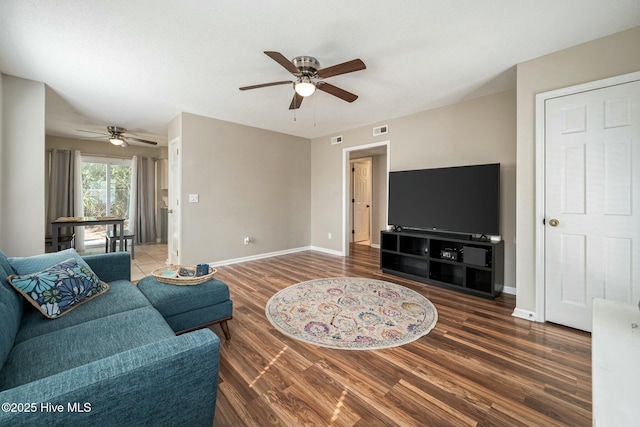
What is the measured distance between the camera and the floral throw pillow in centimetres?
160

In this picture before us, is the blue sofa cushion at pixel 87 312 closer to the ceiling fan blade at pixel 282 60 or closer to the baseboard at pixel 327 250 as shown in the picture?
the ceiling fan blade at pixel 282 60

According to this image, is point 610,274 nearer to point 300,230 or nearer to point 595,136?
point 595,136

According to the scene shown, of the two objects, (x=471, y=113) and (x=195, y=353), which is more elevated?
(x=471, y=113)

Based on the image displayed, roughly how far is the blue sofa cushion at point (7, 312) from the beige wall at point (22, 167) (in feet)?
6.30

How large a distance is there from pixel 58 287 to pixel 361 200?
20.6ft

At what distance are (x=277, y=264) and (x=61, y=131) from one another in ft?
17.6

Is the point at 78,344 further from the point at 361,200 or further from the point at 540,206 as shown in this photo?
the point at 361,200

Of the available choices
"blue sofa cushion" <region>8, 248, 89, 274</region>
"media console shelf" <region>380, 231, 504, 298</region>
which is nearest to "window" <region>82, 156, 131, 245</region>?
"blue sofa cushion" <region>8, 248, 89, 274</region>

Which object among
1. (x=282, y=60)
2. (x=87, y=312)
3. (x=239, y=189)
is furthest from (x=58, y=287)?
(x=239, y=189)

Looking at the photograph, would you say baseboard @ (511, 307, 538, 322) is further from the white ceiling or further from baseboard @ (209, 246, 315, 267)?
baseboard @ (209, 246, 315, 267)

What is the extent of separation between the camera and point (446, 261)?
11.5 ft

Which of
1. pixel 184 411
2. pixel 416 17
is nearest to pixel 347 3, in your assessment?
pixel 416 17

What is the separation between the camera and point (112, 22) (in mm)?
2105

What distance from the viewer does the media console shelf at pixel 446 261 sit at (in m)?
3.21
